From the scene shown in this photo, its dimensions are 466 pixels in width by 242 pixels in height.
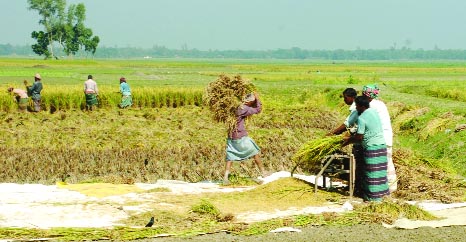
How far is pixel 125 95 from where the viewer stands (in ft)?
63.1

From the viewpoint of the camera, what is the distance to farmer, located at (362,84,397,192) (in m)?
7.30

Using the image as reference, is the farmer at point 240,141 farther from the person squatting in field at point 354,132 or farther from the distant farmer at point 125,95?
the distant farmer at point 125,95

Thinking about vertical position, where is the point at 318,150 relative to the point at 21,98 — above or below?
above

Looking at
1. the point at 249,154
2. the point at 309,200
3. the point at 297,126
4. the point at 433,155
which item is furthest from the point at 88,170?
the point at 297,126

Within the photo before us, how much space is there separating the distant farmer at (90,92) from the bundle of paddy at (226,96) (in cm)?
1021

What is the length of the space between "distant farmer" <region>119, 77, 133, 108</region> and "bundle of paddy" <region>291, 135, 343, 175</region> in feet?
39.5

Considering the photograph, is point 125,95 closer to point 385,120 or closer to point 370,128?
point 385,120

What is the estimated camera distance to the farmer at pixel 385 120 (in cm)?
730

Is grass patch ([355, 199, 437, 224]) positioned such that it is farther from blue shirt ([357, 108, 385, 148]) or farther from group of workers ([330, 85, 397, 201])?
blue shirt ([357, 108, 385, 148])

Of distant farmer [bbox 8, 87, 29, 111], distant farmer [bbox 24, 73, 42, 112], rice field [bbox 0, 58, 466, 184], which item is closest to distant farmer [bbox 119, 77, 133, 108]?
rice field [bbox 0, 58, 466, 184]

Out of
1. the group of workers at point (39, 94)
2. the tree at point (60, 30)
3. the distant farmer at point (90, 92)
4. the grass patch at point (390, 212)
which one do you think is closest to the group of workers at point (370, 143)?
the grass patch at point (390, 212)

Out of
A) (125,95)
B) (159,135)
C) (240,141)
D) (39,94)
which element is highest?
(240,141)

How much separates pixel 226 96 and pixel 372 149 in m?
2.41

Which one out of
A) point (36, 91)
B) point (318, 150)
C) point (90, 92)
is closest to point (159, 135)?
point (90, 92)
